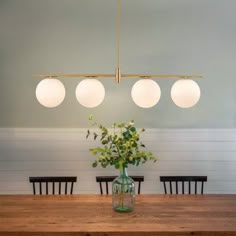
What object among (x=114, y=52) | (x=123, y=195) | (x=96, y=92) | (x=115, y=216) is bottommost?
(x=115, y=216)

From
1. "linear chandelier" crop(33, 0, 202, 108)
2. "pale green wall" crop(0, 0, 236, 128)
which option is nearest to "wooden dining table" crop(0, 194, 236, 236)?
"linear chandelier" crop(33, 0, 202, 108)

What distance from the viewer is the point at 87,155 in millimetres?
3273

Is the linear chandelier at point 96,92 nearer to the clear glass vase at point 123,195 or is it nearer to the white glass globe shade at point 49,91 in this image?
the white glass globe shade at point 49,91

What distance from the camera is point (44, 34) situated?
126 inches

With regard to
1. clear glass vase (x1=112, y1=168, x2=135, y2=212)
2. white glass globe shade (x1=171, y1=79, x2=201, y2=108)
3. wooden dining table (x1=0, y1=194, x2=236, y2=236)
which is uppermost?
white glass globe shade (x1=171, y1=79, x2=201, y2=108)

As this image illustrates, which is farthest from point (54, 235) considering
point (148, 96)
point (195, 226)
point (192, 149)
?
point (192, 149)

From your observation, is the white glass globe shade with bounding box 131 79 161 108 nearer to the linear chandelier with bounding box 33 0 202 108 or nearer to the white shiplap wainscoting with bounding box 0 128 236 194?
the linear chandelier with bounding box 33 0 202 108

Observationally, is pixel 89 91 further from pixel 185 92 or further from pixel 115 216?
pixel 115 216

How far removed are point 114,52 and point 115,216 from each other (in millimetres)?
1810

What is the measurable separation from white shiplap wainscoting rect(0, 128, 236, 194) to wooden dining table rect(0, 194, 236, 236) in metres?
0.88

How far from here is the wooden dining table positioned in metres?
1.76

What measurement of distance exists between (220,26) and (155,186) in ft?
6.00

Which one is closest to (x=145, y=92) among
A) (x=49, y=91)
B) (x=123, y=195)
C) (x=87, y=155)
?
(x=49, y=91)

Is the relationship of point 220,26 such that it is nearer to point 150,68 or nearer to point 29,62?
point 150,68
